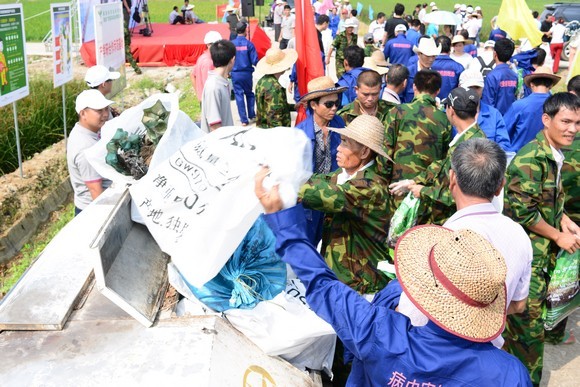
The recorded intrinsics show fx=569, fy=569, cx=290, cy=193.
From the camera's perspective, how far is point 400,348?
181cm

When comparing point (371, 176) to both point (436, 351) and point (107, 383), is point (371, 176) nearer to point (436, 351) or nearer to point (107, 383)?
point (436, 351)

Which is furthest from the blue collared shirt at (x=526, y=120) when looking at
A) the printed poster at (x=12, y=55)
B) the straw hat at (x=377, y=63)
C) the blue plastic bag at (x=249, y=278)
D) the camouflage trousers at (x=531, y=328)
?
the printed poster at (x=12, y=55)

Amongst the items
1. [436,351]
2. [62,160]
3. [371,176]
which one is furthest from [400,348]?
[62,160]

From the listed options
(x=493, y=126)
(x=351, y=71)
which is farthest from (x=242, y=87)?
(x=493, y=126)

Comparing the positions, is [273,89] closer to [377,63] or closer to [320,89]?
[377,63]

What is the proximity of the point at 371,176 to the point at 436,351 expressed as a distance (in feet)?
4.47

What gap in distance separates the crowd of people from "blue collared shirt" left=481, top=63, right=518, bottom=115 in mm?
16

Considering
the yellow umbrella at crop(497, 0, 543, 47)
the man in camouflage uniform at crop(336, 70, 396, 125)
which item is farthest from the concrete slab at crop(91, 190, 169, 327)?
the yellow umbrella at crop(497, 0, 543, 47)

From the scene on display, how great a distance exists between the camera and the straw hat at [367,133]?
307 centimetres

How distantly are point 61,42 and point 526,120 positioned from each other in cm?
565

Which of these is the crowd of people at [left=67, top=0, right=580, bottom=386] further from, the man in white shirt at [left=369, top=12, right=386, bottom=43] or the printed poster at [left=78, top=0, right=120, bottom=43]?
the man in white shirt at [left=369, top=12, right=386, bottom=43]

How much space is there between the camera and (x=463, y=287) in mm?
1697

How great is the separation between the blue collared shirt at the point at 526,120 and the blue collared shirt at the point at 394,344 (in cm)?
417

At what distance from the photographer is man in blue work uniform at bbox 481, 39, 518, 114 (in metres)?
6.89
